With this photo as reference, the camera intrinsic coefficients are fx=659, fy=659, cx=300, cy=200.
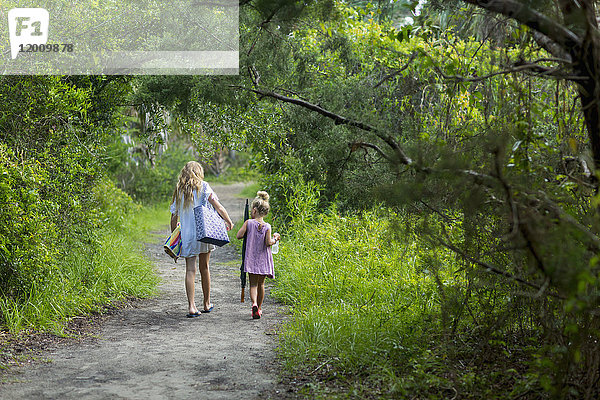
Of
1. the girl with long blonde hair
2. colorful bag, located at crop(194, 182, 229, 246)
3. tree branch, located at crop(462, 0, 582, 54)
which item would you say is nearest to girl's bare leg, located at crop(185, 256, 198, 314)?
the girl with long blonde hair

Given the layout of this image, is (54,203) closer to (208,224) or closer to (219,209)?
(208,224)

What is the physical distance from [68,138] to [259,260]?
8.57 feet

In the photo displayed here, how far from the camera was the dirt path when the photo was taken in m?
4.75

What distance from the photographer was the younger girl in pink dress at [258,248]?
7.32 metres

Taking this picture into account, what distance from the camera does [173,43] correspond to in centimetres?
847

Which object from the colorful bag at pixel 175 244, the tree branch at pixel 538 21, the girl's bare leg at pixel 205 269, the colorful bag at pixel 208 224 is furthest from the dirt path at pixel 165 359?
the tree branch at pixel 538 21

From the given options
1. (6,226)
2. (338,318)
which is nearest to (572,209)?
(338,318)

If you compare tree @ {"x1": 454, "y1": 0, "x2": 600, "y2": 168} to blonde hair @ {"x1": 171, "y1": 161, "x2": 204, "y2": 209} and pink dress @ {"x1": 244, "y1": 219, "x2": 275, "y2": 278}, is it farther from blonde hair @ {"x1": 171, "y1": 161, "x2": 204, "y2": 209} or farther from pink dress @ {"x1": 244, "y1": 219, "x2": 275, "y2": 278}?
blonde hair @ {"x1": 171, "y1": 161, "x2": 204, "y2": 209}

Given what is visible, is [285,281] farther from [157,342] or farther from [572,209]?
[572,209]

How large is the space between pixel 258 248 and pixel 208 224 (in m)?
0.62

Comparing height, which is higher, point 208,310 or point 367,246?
point 367,246

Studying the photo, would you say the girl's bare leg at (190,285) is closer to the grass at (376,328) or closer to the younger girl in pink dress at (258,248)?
the younger girl in pink dress at (258,248)

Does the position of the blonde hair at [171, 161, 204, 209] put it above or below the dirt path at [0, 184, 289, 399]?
above

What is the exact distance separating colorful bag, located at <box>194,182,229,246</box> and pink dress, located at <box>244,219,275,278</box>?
277 mm
